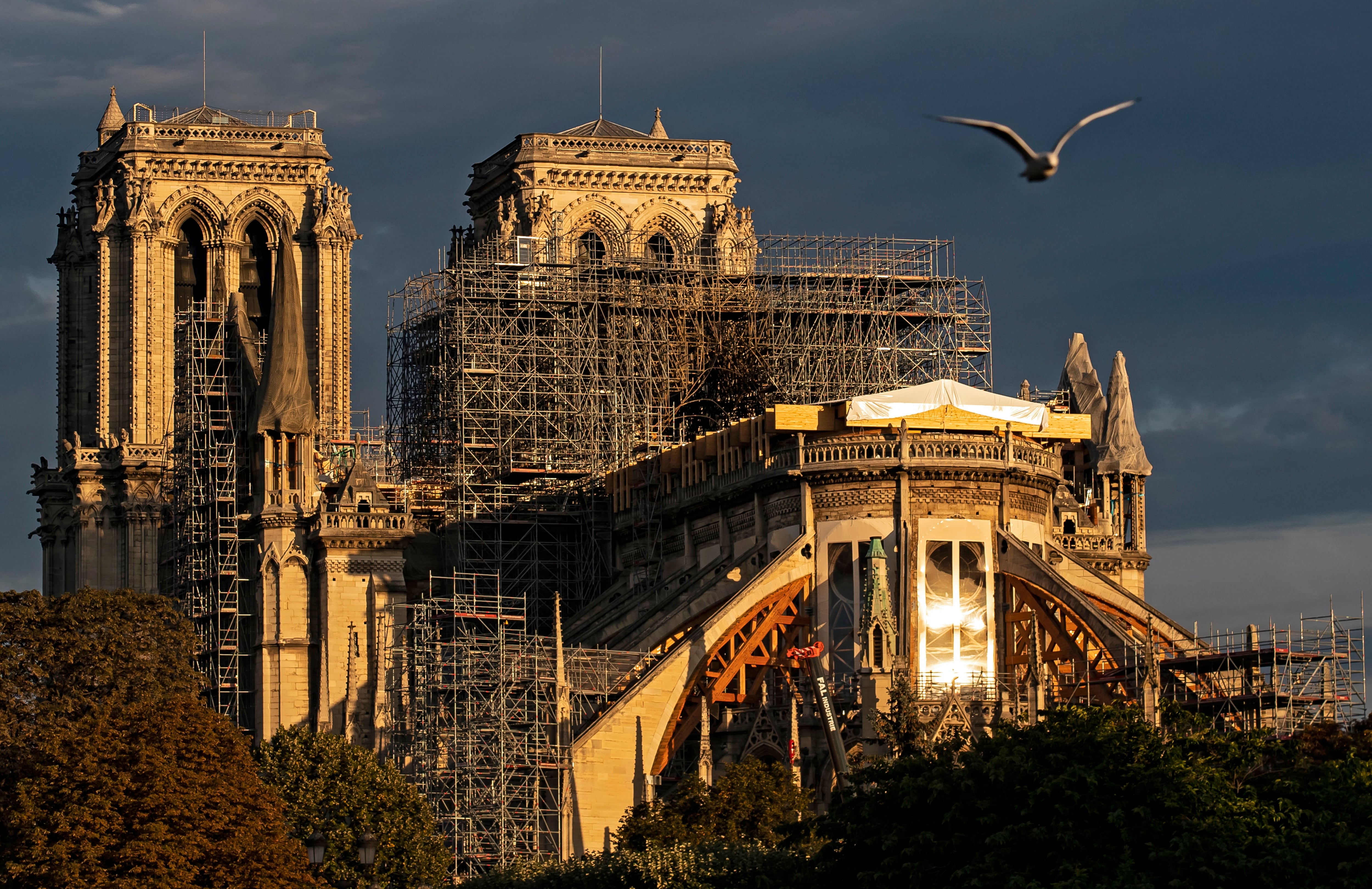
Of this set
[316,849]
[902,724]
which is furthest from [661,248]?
[316,849]

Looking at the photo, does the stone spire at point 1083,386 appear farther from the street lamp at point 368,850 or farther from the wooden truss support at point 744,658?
the street lamp at point 368,850

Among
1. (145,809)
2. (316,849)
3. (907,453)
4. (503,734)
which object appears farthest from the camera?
(907,453)

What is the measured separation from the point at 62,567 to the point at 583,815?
2017 inches

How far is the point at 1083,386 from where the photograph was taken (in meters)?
124

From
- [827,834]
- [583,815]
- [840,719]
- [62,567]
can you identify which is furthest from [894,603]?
[62,567]

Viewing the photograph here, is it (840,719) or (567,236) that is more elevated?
(567,236)

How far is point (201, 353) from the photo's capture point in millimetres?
121375

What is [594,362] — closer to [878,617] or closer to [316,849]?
[878,617]

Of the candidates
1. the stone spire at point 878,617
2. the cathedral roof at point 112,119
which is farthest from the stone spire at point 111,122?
the stone spire at point 878,617

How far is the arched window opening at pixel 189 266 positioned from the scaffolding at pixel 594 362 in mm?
16456

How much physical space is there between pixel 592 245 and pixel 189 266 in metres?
21.2

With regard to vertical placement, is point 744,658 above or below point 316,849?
above

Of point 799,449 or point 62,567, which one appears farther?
point 62,567

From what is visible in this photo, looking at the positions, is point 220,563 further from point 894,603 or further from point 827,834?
point 827,834
